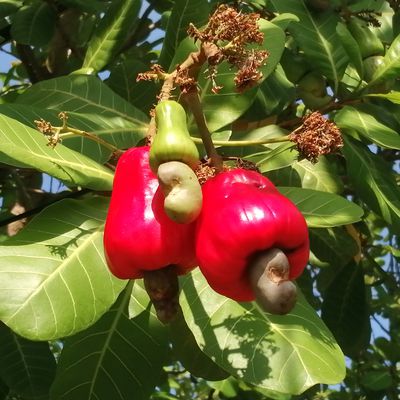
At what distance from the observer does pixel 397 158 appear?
2.71m

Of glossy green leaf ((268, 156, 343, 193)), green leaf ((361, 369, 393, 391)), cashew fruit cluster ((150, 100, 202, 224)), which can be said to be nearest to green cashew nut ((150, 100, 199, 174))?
cashew fruit cluster ((150, 100, 202, 224))

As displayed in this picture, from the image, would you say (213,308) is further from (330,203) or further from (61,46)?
(61,46)

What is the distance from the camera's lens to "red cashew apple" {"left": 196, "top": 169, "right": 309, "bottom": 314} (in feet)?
3.26

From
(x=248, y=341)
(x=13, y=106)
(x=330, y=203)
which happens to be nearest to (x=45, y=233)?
(x=13, y=106)

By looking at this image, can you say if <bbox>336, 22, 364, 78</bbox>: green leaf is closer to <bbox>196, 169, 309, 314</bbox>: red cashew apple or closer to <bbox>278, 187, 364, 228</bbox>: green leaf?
<bbox>278, 187, 364, 228</bbox>: green leaf

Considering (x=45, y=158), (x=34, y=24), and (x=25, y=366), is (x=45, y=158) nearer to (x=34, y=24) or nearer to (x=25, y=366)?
(x=25, y=366)

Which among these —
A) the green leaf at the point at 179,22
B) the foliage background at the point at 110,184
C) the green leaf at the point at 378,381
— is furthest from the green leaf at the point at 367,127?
the green leaf at the point at 378,381

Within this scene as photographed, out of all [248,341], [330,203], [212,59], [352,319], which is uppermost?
[212,59]

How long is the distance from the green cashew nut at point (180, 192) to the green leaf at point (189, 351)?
0.66 meters

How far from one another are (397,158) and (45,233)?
1.68 metres

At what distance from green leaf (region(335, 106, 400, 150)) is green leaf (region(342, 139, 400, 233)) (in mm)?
65

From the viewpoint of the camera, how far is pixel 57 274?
49.7 inches

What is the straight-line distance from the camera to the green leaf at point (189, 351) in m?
1.70

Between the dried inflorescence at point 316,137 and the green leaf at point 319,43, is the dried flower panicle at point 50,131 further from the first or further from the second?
the green leaf at point 319,43
